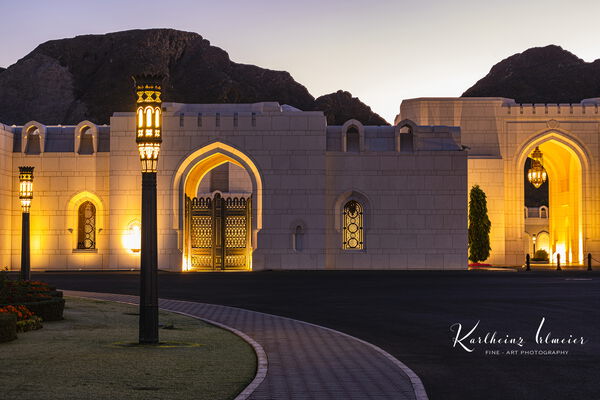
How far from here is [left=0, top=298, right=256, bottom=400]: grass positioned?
8.13 metres

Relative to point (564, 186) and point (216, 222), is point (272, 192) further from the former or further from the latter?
point (564, 186)

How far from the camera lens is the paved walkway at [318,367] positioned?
806 centimetres

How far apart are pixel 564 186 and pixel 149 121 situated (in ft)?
125

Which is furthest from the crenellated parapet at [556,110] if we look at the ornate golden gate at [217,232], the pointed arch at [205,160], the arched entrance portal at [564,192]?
the ornate golden gate at [217,232]

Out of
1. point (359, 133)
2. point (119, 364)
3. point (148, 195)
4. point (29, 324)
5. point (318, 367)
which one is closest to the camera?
point (318, 367)

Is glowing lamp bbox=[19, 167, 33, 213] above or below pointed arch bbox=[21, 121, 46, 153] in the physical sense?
below

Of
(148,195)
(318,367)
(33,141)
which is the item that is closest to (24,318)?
(148,195)

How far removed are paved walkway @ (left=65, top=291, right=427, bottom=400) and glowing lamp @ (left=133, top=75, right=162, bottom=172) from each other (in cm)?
322

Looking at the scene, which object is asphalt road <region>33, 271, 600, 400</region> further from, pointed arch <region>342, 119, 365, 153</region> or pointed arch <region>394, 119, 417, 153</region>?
pointed arch <region>394, 119, 417, 153</region>

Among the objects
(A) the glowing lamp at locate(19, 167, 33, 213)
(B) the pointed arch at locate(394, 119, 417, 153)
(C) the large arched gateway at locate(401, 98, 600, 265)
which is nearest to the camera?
(A) the glowing lamp at locate(19, 167, 33, 213)

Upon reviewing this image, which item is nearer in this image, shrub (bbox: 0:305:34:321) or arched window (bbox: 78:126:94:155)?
shrub (bbox: 0:305:34:321)

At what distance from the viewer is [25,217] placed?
2295cm
